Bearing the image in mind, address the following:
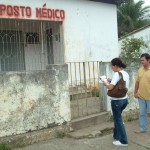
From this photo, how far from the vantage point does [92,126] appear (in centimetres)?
663

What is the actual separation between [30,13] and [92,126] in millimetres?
4590

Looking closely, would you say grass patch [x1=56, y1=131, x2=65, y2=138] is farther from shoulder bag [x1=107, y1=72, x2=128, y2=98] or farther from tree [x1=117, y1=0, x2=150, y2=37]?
tree [x1=117, y1=0, x2=150, y2=37]

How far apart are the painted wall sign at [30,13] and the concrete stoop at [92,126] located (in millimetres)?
4277

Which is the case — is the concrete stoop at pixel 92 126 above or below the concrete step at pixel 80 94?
below

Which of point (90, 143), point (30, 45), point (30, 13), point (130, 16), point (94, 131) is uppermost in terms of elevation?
point (130, 16)

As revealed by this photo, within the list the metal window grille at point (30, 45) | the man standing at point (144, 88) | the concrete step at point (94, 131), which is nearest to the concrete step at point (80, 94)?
the concrete step at point (94, 131)

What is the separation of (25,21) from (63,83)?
4696 mm

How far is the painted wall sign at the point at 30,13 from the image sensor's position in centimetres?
912

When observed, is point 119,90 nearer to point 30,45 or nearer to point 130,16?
point 30,45

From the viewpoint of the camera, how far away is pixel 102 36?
1135cm

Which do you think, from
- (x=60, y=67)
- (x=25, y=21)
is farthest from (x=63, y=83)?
(x=25, y=21)

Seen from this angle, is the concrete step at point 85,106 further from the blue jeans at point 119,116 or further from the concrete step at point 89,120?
the blue jeans at point 119,116

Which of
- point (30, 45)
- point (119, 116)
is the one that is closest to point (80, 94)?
point (119, 116)

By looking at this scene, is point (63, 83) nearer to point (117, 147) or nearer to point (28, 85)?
point (28, 85)
